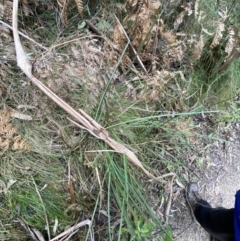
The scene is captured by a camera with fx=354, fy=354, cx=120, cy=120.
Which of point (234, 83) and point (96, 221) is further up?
point (234, 83)

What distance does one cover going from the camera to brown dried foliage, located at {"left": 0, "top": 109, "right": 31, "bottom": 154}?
1693 mm

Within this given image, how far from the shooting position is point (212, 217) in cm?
215

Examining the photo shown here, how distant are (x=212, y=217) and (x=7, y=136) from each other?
4.26 ft

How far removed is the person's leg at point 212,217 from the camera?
2123 millimetres

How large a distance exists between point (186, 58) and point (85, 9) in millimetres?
679

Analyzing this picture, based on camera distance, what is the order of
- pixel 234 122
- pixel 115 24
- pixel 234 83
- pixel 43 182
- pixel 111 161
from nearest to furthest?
pixel 111 161 < pixel 43 182 < pixel 115 24 < pixel 234 83 < pixel 234 122

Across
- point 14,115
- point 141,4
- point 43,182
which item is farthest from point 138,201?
point 141,4

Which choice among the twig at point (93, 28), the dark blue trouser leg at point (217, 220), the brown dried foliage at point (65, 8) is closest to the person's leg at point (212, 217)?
the dark blue trouser leg at point (217, 220)

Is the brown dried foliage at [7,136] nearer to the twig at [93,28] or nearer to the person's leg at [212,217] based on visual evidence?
the twig at [93,28]

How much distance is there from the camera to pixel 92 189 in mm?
1870

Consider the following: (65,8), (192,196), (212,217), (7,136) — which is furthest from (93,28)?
(212,217)

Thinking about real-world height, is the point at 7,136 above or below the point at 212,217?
above

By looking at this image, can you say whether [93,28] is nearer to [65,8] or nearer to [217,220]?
A: [65,8]

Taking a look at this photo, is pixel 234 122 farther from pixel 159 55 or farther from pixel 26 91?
pixel 26 91
